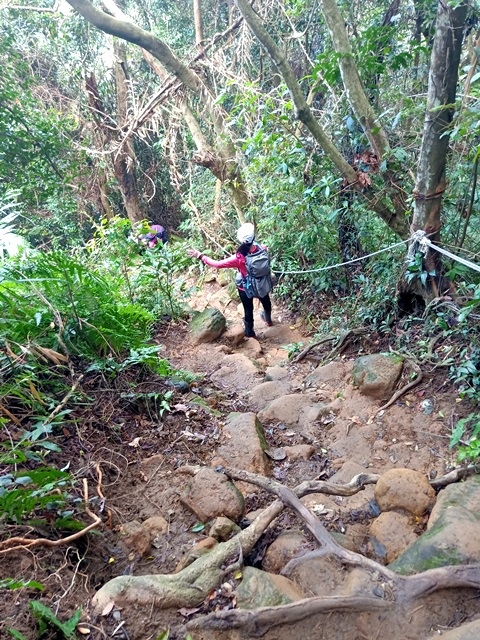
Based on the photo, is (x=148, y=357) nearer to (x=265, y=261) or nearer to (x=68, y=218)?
(x=265, y=261)

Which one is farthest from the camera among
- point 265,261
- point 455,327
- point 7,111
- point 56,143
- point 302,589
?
point 56,143

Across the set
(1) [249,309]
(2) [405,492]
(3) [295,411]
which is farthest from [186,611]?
(1) [249,309]

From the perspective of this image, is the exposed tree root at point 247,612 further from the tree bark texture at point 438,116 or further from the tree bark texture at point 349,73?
the tree bark texture at point 349,73

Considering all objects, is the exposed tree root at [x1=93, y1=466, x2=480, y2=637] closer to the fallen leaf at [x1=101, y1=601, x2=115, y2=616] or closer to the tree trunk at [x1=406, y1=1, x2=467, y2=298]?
the fallen leaf at [x1=101, y1=601, x2=115, y2=616]

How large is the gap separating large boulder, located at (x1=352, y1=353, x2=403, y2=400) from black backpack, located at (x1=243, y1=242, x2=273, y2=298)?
2.19 m

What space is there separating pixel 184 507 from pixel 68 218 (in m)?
11.0

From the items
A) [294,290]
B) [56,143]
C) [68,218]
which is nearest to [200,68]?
[56,143]

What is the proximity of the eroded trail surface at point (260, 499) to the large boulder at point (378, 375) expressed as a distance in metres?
0.09

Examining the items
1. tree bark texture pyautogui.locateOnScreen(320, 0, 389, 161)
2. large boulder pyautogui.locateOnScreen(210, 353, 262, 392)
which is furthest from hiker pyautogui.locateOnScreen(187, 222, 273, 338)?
tree bark texture pyautogui.locateOnScreen(320, 0, 389, 161)

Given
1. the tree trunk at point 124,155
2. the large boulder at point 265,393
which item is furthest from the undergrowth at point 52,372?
the tree trunk at point 124,155

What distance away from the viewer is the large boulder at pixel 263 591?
180 cm

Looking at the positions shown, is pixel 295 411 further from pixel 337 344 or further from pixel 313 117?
pixel 313 117

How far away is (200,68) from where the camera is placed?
800cm

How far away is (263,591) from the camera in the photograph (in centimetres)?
184
